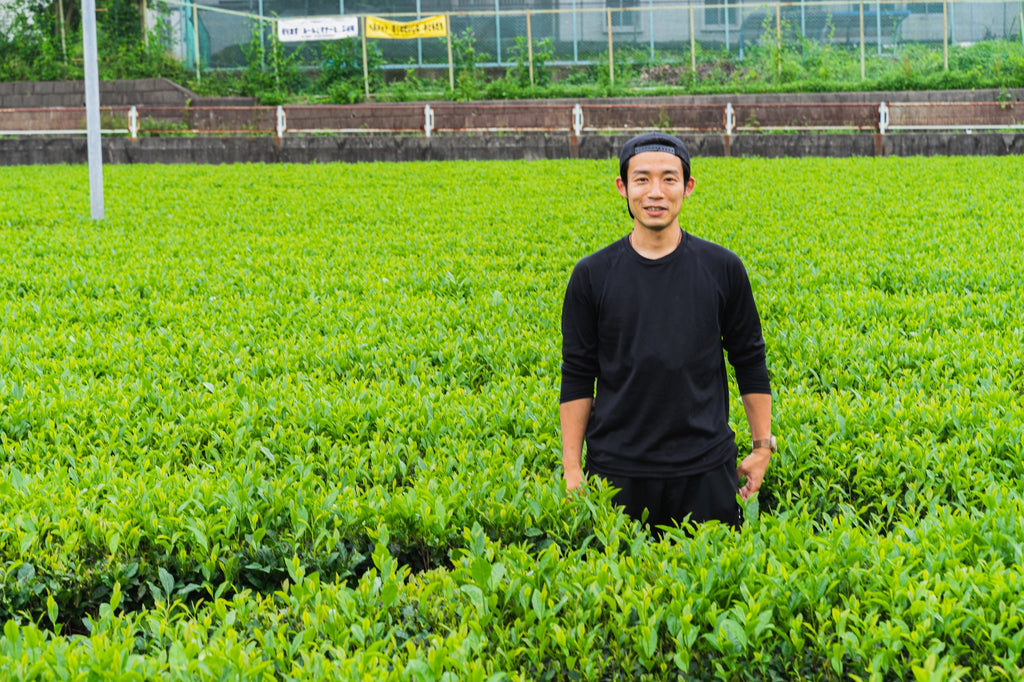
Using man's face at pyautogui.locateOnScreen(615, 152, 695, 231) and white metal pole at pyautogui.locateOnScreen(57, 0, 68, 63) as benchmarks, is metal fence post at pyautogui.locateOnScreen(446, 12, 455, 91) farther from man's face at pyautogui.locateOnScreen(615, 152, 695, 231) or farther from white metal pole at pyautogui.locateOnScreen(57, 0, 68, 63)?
man's face at pyautogui.locateOnScreen(615, 152, 695, 231)

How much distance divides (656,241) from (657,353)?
38cm

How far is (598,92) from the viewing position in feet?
97.3

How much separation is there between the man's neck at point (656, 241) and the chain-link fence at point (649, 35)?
91.9ft

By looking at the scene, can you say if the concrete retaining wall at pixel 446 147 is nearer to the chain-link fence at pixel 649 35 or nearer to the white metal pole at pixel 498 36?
the chain-link fence at pixel 649 35

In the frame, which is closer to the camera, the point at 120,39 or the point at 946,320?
the point at 946,320

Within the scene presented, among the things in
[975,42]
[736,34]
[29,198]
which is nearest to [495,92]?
[736,34]

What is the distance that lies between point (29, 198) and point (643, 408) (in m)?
15.8

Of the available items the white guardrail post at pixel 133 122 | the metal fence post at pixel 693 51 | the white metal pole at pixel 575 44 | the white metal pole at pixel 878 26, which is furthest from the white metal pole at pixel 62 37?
the white metal pole at pixel 878 26

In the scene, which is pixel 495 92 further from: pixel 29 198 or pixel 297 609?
pixel 297 609

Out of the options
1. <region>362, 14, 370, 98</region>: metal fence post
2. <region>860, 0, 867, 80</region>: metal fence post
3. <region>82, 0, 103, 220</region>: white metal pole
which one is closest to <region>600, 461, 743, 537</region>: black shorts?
<region>82, 0, 103, 220</region>: white metal pole

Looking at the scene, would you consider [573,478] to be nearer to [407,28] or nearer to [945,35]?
[407,28]

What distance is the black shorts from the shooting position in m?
3.55

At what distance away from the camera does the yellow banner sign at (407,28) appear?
30.8 meters

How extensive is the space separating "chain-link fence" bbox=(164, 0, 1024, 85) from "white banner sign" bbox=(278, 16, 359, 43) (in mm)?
683
